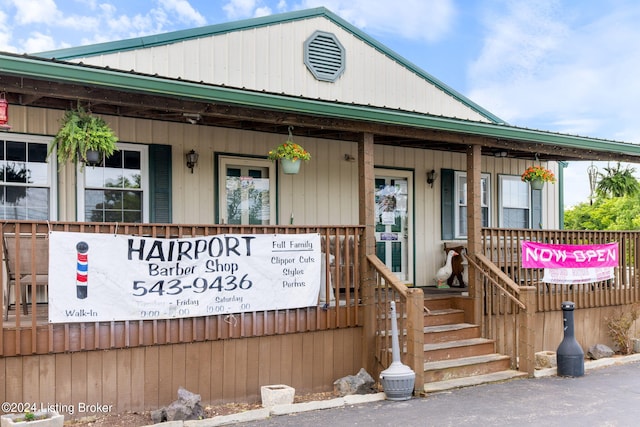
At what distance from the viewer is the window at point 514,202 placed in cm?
1211

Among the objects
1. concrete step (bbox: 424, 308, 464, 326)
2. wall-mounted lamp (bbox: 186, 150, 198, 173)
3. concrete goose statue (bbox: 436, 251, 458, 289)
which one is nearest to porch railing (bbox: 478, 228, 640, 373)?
concrete step (bbox: 424, 308, 464, 326)

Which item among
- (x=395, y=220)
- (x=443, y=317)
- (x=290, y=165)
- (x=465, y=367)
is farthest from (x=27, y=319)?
(x=395, y=220)

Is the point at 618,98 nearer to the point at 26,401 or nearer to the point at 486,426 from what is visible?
the point at 486,426

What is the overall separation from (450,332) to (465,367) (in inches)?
25.1

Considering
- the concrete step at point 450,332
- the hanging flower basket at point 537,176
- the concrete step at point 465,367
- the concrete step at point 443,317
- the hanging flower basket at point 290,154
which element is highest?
the hanging flower basket at point 290,154

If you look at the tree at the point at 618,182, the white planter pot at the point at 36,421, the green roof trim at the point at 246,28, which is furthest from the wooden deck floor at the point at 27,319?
the tree at the point at 618,182

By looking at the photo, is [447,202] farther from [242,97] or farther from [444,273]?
[242,97]

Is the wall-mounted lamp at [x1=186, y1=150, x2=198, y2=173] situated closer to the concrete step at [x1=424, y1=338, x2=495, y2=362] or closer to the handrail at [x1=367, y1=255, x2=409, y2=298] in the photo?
the handrail at [x1=367, y1=255, x2=409, y2=298]

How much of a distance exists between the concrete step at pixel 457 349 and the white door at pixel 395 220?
251cm

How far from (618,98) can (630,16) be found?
12050mm

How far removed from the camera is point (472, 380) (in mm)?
7695

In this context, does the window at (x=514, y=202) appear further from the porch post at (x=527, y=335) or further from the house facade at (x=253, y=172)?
Answer: the porch post at (x=527, y=335)

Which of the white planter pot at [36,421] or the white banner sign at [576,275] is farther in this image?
the white banner sign at [576,275]

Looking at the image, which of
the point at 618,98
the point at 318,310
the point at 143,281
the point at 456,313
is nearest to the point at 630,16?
the point at 618,98
